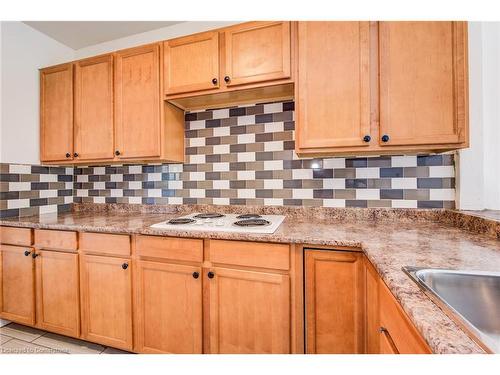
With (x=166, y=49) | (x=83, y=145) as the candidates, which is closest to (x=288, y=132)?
(x=166, y=49)

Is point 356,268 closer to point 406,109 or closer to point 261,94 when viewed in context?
point 406,109

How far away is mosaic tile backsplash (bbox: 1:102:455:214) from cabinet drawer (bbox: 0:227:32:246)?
27cm

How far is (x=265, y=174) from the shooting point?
6.18ft

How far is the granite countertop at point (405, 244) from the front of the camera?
50 centimetres

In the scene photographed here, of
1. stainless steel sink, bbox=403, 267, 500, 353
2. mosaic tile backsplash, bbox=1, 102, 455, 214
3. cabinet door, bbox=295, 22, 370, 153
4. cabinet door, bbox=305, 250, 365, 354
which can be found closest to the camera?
stainless steel sink, bbox=403, 267, 500, 353

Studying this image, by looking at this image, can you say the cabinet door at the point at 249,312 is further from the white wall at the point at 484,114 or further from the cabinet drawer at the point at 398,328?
the white wall at the point at 484,114

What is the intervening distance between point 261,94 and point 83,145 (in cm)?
154

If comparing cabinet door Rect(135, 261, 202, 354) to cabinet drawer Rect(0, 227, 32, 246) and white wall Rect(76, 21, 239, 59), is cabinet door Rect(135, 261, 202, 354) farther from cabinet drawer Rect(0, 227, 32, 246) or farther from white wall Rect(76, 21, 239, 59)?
white wall Rect(76, 21, 239, 59)

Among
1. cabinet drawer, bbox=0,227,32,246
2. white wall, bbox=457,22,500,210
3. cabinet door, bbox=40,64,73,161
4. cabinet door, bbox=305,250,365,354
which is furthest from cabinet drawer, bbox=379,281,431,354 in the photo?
cabinet door, bbox=40,64,73,161

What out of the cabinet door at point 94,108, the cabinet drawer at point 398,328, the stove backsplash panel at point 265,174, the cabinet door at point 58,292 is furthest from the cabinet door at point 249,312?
the cabinet door at point 94,108

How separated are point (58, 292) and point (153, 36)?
2.23 metres

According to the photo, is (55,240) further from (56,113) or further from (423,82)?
(423,82)

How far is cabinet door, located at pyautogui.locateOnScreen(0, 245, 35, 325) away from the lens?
174cm

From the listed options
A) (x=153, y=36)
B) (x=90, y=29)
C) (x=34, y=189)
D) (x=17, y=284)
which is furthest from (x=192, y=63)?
(x=17, y=284)
